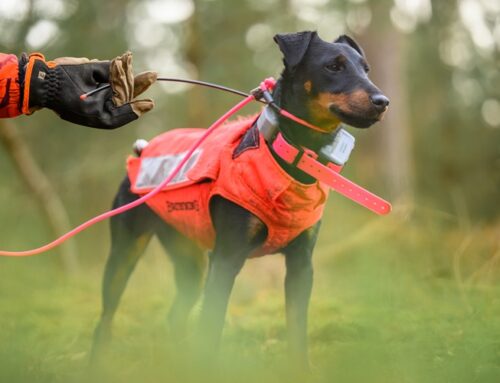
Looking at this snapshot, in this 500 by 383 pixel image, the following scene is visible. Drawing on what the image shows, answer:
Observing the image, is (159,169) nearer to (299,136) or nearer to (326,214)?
(299,136)

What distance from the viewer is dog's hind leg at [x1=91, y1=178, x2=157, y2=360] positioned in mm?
5438

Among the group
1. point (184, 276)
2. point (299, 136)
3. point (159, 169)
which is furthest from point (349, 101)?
point (184, 276)

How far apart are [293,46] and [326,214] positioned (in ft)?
23.6

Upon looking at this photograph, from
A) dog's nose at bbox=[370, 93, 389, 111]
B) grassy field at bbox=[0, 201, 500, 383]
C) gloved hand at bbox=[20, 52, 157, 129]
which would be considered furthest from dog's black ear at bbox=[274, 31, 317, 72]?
grassy field at bbox=[0, 201, 500, 383]

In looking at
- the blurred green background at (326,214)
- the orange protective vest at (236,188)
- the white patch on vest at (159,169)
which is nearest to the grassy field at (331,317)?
the blurred green background at (326,214)

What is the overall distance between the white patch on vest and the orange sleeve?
153 cm

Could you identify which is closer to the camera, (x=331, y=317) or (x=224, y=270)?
(x=224, y=270)

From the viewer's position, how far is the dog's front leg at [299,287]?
449 cm

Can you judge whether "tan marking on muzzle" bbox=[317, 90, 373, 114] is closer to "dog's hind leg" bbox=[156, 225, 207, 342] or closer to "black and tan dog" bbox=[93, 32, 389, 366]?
"black and tan dog" bbox=[93, 32, 389, 366]

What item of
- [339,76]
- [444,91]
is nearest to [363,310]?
[339,76]

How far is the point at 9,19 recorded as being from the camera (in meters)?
8.75

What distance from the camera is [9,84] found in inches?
135

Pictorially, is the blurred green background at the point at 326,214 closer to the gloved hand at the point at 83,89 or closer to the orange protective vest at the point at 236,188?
the orange protective vest at the point at 236,188

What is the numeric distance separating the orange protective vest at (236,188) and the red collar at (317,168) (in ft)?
0.27
